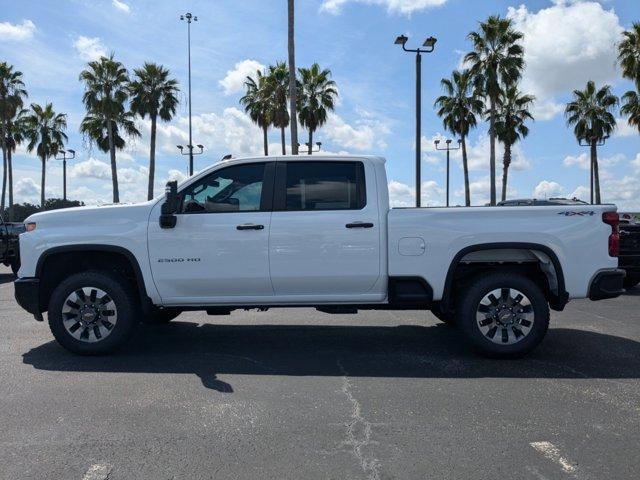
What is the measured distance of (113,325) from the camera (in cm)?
583

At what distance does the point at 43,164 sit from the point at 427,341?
156ft

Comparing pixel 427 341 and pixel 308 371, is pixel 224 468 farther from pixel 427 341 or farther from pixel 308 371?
pixel 427 341

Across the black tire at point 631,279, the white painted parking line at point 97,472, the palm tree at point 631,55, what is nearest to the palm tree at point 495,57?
the palm tree at point 631,55

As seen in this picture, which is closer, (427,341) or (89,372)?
(89,372)

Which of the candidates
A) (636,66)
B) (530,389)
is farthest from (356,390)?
(636,66)

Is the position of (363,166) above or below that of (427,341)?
above

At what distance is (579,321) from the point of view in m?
7.88

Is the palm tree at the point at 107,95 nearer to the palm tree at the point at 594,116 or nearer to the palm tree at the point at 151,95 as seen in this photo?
the palm tree at the point at 151,95

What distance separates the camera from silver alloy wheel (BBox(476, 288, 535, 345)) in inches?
223

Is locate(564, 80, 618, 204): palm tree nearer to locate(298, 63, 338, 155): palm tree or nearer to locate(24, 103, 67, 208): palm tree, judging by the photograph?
locate(298, 63, 338, 155): palm tree

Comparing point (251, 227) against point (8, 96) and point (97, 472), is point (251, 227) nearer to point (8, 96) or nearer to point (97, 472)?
point (97, 472)

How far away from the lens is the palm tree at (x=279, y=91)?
33.9m

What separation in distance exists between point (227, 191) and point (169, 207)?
620 mm

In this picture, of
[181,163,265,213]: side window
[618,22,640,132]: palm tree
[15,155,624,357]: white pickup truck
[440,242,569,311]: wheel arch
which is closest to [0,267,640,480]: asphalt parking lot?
[15,155,624,357]: white pickup truck
